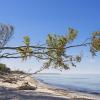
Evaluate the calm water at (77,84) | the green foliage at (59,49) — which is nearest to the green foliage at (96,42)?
the green foliage at (59,49)

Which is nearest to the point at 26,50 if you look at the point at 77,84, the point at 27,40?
the point at 27,40

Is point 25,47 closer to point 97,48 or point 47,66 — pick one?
point 47,66

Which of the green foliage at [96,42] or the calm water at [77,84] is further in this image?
the calm water at [77,84]

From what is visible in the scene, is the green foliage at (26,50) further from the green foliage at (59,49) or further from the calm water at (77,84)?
the calm water at (77,84)

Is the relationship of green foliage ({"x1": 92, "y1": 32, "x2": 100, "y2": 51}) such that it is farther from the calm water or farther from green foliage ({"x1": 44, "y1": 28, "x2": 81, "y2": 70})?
the calm water

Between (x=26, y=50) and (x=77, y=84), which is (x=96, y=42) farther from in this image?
(x=77, y=84)

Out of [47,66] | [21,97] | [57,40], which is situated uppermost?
[57,40]

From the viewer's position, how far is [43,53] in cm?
2136

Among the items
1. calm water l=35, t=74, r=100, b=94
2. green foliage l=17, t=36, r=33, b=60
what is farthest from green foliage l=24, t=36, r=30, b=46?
calm water l=35, t=74, r=100, b=94

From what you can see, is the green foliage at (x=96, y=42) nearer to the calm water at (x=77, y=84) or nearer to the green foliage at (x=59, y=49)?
the green foliage at (x=59, y=49)

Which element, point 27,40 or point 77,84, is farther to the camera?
point 77,84

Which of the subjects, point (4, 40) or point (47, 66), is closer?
point (47, 66)

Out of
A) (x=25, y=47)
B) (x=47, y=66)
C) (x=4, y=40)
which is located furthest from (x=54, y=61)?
(x=4, y=40)

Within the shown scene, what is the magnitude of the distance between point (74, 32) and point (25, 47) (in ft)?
9.21
